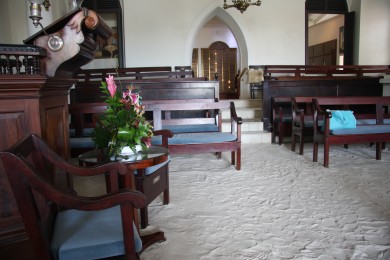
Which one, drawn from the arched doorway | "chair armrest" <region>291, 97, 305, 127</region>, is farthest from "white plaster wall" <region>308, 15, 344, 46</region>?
"chair armrest" <region>291, 97, 305, 127</region>

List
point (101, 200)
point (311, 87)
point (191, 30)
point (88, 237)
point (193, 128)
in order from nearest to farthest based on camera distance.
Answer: point (101, 200), point (88, 237), point (193, 128), point (311, 87), point (191, 30)

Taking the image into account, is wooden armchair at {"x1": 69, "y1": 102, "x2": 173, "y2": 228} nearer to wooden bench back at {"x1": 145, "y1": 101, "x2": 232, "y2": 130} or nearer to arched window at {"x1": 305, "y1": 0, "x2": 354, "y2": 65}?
wooden bench back at {"x1": 145, "y1": 101, "x2": 232, "y2": 130}

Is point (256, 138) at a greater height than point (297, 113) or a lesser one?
lesser

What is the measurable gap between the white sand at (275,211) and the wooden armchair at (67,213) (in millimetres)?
681

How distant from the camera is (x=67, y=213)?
144 cm

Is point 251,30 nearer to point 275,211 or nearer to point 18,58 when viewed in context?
point 275,211

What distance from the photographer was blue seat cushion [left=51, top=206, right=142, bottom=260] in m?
1.14

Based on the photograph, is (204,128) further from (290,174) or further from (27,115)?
(27,115)

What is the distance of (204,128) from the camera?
434 centimetres

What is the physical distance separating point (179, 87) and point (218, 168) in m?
1.73

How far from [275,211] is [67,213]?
5.49 feet

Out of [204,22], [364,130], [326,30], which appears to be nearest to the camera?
[364,130]

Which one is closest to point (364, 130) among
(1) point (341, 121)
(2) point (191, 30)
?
(1) point (341, 121)

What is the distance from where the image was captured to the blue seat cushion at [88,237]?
1.14m
